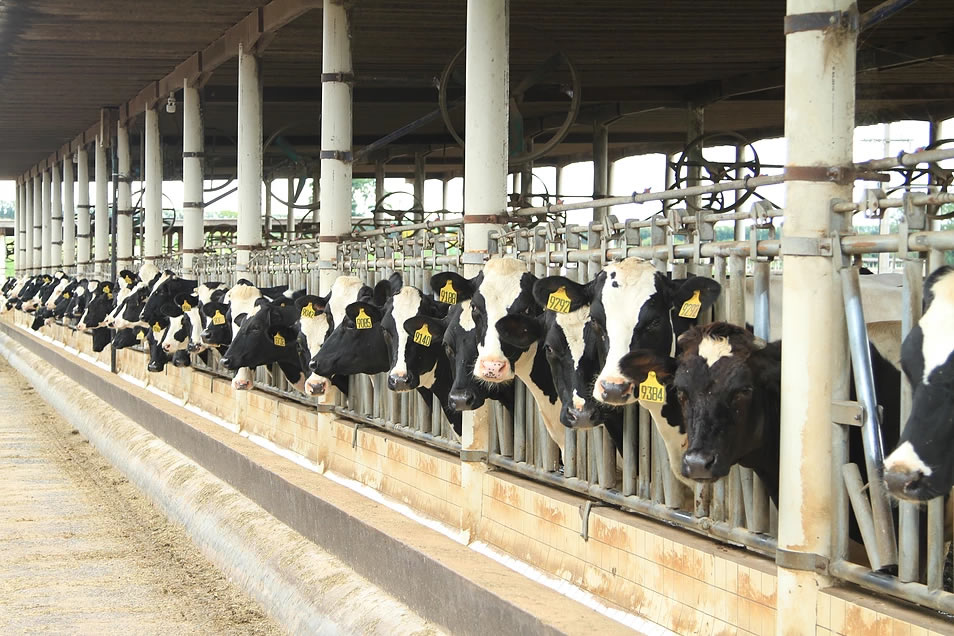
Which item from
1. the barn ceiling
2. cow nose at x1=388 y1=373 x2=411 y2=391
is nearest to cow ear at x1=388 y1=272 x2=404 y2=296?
cow nose at x1=388 y1=373 x2=411 y2=391

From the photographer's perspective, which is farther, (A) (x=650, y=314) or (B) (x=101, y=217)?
(B) (x=101, y=217)

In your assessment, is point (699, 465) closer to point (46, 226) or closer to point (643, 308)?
point (643, 308)

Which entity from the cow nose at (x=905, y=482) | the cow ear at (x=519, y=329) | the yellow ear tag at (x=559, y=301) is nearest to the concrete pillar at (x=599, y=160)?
the cow ear at (x=519, y=329)

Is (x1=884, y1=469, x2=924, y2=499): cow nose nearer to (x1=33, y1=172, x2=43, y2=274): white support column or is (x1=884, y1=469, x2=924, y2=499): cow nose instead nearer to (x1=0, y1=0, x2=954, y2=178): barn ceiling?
(x1=0, y1=0, x2=954, y2=178): barn ceiling

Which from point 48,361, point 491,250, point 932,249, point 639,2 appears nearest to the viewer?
point 932,249

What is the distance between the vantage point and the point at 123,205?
2352 cm

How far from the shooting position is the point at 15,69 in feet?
63.5

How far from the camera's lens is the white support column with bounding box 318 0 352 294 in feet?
34.6

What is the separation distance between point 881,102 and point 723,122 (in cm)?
468

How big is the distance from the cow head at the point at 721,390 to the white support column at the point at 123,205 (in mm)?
18754

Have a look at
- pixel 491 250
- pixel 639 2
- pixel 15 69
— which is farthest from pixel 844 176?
pixel 15 69

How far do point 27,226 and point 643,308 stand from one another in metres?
41.0

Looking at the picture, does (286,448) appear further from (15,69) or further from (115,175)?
(115,175)

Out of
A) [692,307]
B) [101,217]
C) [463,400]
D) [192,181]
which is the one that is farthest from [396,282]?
[101,217]
